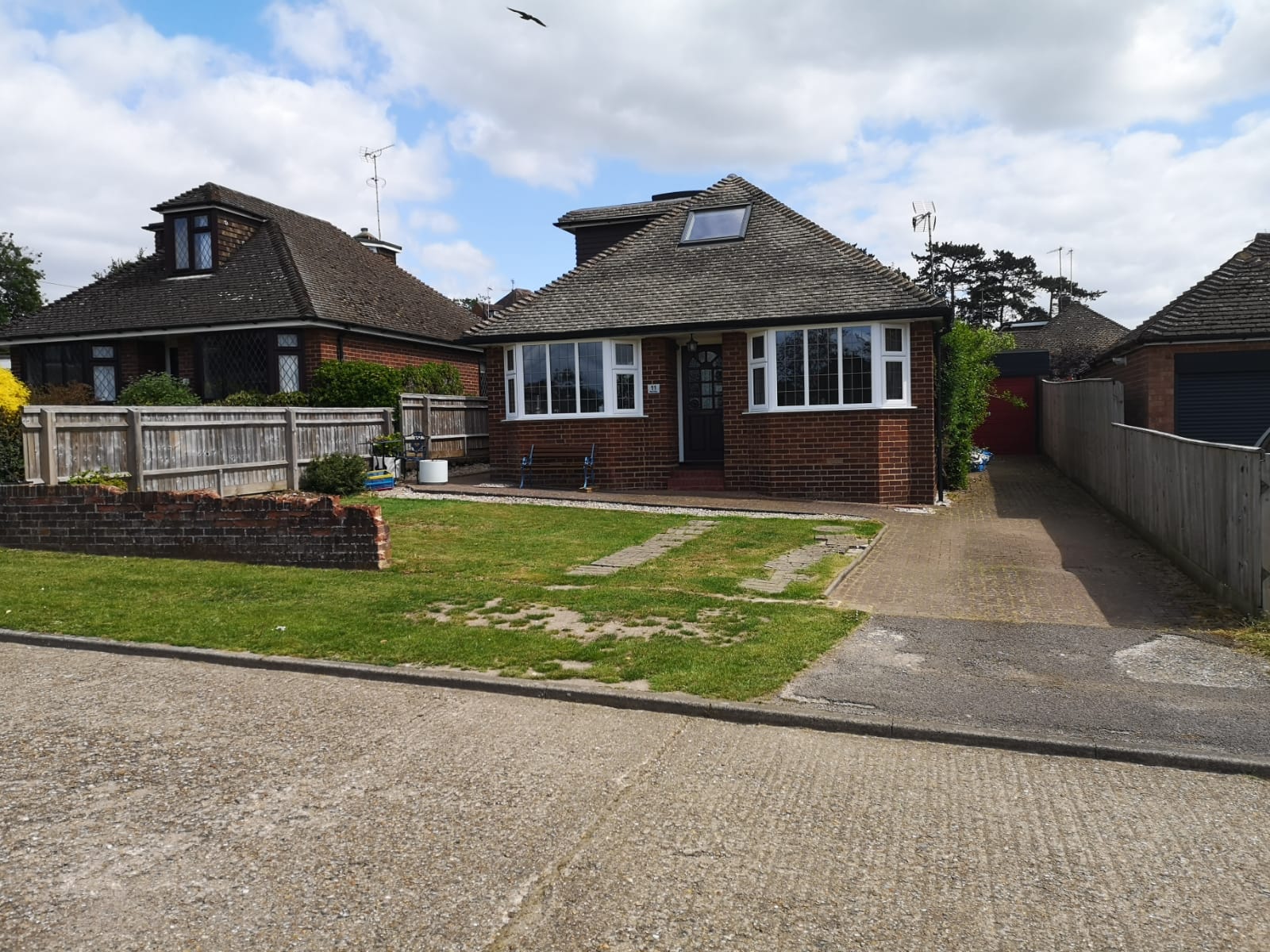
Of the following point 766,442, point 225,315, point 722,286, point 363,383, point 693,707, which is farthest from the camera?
point 225,315

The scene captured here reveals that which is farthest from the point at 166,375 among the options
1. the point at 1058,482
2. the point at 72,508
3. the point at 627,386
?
the point at 1058,482

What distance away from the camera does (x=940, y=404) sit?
18766 mm

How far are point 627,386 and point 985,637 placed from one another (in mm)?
11871

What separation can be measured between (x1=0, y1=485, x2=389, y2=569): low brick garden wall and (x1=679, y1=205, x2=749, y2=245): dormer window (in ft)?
38.7

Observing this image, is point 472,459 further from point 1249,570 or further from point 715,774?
point 715,774

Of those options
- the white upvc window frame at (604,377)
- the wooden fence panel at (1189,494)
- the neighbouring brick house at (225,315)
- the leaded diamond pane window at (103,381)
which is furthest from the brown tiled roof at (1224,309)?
the leaded diamond pane window at (103,381)

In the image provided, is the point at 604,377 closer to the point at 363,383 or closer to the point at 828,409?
the point at 828,409

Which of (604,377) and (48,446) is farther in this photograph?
(604,377)

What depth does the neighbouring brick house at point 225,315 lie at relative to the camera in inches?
904

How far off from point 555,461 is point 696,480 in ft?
8.98

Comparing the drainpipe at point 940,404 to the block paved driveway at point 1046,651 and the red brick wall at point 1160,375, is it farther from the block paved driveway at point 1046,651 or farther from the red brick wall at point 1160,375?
the block paved driveway at point 1046,651

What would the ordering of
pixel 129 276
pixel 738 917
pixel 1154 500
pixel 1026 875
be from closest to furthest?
pixel 738 917 < pixel 1026 875 < pixel 1154 500 < pixel 129 276

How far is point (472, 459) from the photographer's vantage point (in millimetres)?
22516

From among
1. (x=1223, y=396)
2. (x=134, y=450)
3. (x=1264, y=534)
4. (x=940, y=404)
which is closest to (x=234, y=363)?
(x=134, y=450)
